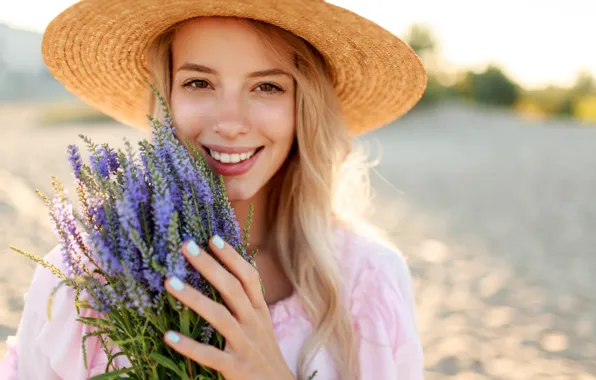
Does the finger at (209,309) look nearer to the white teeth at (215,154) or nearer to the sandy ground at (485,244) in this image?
the white teeth at (215,154)

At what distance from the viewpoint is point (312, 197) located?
7.66ft

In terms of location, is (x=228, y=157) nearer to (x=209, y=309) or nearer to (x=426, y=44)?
(x=209, y=309)

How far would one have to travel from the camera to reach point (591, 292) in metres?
6.07

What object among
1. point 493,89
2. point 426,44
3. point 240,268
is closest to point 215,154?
point 240,268

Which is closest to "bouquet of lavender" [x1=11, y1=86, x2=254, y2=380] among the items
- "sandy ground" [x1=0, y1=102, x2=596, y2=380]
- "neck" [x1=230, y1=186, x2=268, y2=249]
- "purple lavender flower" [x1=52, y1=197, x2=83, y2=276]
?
"purple lavender flower" [x1=52, y1=197, x2=83, y2=276]

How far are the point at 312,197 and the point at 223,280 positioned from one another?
1048mm

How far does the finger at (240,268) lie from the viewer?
1318 mm

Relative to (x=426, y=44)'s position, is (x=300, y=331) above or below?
below

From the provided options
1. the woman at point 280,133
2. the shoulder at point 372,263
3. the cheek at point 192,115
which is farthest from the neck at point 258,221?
the cheek at point 192,115

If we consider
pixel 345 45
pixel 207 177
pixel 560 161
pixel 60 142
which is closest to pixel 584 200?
pixel 560 161

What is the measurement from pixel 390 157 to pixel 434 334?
10.7 m

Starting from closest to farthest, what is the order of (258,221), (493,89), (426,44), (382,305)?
(382,305), (258,221), (493,89), (426,44)

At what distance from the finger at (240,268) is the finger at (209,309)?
0.28ft

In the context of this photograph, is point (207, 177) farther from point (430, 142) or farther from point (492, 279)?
point (430, 142)
